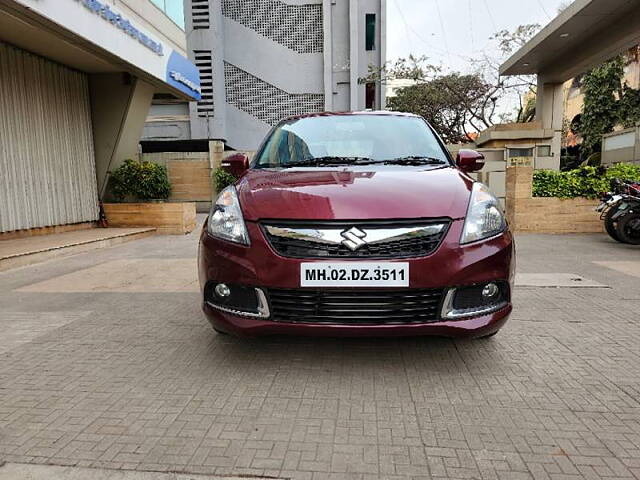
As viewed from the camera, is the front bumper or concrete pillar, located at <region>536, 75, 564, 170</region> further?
concrete pillar, located at <region>536, 75, 564, 170</region>

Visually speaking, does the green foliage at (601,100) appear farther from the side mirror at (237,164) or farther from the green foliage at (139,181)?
the side mirror at (237,164)

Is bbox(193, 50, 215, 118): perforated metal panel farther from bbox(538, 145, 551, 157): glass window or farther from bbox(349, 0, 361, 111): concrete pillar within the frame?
bbox(538, 145, 551, 157): glass window

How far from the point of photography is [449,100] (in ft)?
71.8

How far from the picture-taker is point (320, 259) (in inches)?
89.1

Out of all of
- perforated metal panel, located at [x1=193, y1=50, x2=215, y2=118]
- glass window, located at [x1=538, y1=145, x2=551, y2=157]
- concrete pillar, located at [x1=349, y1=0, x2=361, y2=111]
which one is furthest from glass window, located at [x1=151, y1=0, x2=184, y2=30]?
concrete pillar, located at [x1=349, y1=0, x2=361, y2=111]

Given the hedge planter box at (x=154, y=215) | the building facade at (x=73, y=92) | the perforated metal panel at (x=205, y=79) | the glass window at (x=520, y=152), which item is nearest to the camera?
the building facade at (x=73, y=92)

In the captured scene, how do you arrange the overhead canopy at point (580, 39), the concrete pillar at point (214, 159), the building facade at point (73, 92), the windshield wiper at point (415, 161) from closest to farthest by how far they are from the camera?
the windshield wiper at point (415, 161)
the building facade at point (73, 92)
the overhead canopy at point (580, 39)
the concrete pillar at point (214, 159)

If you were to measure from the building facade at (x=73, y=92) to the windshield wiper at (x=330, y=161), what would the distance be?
478 centimetres

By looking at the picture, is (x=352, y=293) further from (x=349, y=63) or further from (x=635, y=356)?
(x=349, y=63)

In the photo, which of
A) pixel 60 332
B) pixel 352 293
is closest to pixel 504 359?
pixel 352 293

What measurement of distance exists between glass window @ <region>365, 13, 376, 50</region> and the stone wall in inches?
694

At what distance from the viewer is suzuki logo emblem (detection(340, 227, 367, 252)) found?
2.25m

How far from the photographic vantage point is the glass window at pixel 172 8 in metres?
9.95

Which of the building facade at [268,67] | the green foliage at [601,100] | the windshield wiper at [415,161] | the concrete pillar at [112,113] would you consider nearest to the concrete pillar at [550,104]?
the green foliage at [601,100]
